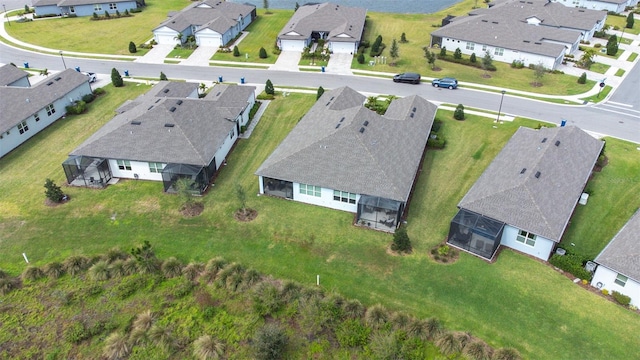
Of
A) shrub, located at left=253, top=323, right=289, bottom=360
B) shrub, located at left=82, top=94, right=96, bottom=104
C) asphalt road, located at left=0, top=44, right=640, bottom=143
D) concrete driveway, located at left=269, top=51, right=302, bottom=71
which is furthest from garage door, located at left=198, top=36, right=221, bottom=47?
shrub, located at left=253, top=323, right=289, bottom=360

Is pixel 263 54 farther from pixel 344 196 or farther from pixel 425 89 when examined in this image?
pixel 344 196

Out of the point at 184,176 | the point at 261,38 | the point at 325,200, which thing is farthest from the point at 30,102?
the point at 261,38

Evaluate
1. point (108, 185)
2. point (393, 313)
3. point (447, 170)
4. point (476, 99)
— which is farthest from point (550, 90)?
point (108, 185)

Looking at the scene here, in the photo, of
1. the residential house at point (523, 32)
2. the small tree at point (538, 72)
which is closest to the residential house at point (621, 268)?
the small tree at point (538, 72)

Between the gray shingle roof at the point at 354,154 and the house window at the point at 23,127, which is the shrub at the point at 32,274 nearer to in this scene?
the gray shingle roof at the point at 354,154

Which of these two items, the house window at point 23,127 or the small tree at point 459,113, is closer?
the house window at point 23,127

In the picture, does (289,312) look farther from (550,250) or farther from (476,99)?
(476,99)
